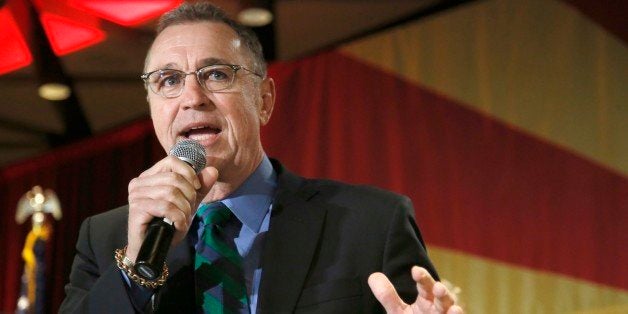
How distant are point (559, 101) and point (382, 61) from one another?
0.95 meters

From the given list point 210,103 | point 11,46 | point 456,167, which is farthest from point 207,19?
point 11,46

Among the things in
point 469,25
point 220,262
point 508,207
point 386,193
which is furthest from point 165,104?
point 469,25

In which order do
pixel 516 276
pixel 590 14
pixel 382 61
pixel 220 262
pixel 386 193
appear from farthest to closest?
pixel 382 61
pixel 590 14
pixel 516 276
pixel 386 193
pixel 220 262

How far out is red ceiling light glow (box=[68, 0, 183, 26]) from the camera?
384cm

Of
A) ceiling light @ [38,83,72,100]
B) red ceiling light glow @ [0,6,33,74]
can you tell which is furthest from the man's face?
ceiling light @ [38,83,72,100]

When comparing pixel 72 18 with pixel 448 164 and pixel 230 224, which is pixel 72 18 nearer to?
pixel 448 164

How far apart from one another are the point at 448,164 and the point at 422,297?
2.76 metres

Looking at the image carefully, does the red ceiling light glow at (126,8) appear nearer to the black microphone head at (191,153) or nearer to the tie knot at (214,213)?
the tie knot at (214,213)

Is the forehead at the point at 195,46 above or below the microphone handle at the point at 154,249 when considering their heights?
above

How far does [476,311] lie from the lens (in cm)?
362

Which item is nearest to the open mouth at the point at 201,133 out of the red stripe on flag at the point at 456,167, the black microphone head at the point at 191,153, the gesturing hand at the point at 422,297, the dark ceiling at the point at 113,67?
the black microphone head at the point at 191,153

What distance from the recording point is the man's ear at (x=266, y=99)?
69.3 inches

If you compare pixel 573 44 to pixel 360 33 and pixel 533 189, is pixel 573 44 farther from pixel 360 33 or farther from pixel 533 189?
pixel 360 33

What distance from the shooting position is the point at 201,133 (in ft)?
4.93
